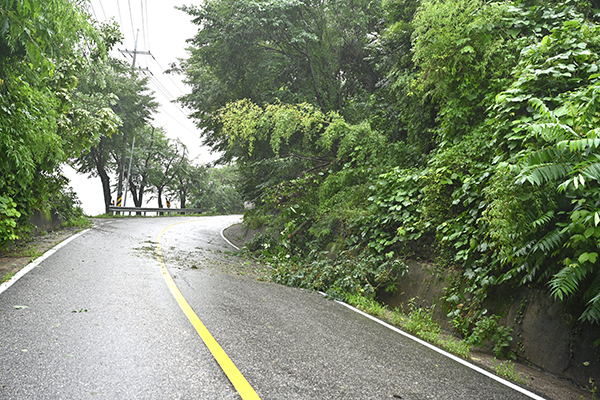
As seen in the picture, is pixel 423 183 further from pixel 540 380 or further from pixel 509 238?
pixel 540 380

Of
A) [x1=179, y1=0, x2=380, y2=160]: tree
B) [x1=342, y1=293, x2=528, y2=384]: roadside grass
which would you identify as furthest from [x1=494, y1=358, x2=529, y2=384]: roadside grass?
[x1=179, y1=0, x2=380, y2=160]: tree

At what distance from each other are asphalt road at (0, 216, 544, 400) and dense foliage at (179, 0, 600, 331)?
5.54ft

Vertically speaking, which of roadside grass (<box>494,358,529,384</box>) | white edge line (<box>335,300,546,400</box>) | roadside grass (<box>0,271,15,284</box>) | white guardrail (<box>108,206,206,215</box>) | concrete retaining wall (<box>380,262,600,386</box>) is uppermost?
white guardrail (<box>108,206,206,215</box>)

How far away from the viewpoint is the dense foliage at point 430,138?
4.66 m

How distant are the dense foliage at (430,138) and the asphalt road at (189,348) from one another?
1688 millimetres

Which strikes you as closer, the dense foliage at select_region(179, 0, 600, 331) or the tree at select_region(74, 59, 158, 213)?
the dense foliage at select_region(179, 0, 600, 331)

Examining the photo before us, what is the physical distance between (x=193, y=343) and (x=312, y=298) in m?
3.69

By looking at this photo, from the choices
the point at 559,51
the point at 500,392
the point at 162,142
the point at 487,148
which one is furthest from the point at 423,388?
the point at 162,142

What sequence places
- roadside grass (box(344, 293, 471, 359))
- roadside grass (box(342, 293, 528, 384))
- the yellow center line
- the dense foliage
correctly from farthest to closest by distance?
1. roadside grass (box(344, 293, 471, 359))
2. the dense foliage
3. roadside grass (box(342, 293, 528, 384))
4. the yellow center line

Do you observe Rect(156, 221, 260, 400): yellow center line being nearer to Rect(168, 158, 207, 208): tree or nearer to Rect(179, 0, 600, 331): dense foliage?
Rect(179, 0, 600, 331): dense foliage

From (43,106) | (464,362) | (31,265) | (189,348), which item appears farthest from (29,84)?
(464,362)

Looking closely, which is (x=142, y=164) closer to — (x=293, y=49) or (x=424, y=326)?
(x=293, y=49)

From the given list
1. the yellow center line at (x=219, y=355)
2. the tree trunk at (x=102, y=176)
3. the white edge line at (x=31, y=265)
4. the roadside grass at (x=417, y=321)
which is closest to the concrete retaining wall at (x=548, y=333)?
the roadside grass at (x=417, y=321)

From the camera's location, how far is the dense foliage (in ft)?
15.3
